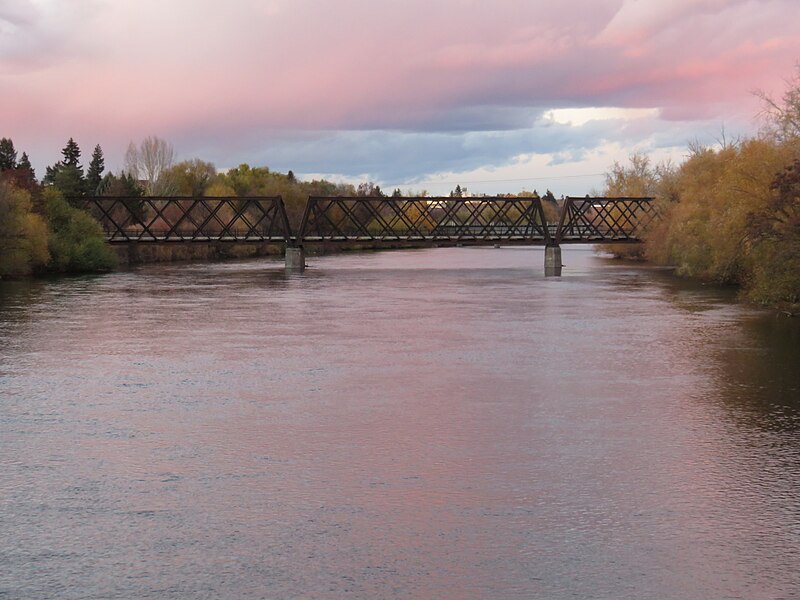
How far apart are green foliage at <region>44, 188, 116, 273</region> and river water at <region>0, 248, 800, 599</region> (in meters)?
46.5

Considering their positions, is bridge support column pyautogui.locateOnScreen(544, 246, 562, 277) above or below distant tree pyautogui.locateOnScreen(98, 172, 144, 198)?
below

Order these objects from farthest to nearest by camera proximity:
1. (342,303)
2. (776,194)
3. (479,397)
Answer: (342,303)
(776,194)
(479,397)

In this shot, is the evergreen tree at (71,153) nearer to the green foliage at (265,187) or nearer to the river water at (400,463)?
the green foliage at (265,187)

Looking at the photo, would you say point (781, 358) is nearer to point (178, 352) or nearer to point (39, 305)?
point (178, 352)

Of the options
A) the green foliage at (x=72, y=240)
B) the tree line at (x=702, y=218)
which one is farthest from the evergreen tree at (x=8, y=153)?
the green foliage at (x=72, y=240)

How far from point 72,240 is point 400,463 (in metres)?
74.8

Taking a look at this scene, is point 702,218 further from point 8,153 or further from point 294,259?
point 8,153

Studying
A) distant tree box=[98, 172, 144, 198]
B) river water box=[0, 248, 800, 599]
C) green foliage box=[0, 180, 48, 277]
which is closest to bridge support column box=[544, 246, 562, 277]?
green foliage box=[0, 180, 48, 277]

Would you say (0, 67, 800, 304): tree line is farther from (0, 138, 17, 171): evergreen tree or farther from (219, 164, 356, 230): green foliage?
(219, 164, 356, 230): green foliage

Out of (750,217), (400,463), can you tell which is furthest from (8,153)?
(400,463)

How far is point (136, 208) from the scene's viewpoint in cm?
12925

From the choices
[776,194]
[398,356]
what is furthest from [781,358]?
[776,194]

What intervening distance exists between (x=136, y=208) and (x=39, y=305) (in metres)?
80.8

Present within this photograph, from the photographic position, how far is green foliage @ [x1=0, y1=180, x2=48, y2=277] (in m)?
70.5
